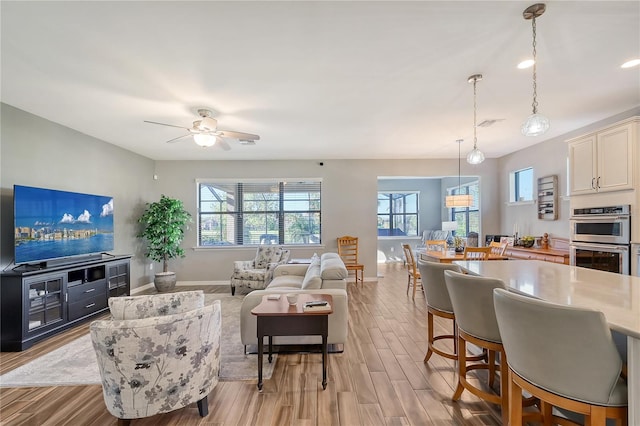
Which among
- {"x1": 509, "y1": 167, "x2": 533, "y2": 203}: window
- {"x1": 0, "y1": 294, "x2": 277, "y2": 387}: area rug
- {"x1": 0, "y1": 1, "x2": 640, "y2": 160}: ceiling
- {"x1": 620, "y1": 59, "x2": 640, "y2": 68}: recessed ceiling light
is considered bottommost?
{"x1": 0, "y1": 294, "x2": 277, "y2": 387}: area rug

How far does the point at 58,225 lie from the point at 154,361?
3027 millimetres

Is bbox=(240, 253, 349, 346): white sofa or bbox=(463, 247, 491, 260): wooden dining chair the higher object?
bbox=(463, 247, 491, 260): wooden dining chair

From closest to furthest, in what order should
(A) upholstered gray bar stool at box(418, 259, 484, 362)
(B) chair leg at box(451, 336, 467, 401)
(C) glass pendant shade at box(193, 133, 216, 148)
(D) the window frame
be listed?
(B) chair leg at box(451, 336, 467, 401)
(A) upholstered gray bar stool at box(418, 259, 484, 362)
(C) glass pendant shade at box(193, 133, 216, 148)
(D) the window frame

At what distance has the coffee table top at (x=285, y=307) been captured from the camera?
214 centimetres

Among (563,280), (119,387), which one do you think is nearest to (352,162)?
(563,280)

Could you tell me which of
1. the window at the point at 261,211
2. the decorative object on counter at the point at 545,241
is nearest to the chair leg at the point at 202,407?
the window at the point at 261,211

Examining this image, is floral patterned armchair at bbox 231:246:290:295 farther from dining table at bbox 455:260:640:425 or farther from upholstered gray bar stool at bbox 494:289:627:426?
upholstered gray bar stool at bbox 494:289:627:426

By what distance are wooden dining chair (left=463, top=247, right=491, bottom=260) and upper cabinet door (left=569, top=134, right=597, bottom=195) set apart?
4.55 feet

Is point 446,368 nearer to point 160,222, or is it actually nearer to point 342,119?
point 342,119

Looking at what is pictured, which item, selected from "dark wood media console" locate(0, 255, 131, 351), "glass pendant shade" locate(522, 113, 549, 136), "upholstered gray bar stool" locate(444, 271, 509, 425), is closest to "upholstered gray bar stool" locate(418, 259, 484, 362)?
"upholstered gray bar stool" locate(444, 271, 509, 425)

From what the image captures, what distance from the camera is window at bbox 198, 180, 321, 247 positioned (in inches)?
244

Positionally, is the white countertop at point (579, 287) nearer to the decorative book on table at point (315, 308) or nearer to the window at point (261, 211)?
the decorative book on table at point (315, 308)

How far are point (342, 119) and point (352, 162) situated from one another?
2.52 meters

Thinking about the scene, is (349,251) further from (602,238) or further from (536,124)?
(536,124)
